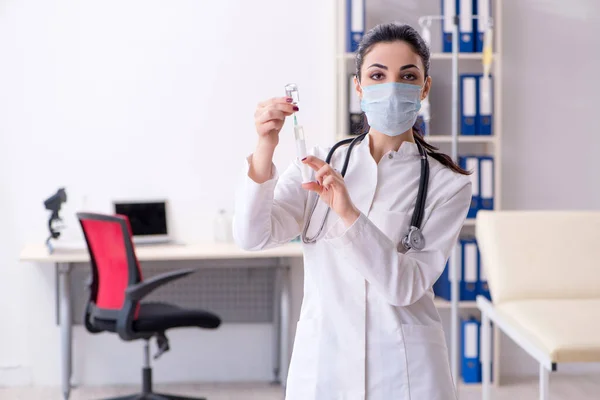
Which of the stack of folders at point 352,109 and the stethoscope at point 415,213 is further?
the stack of folders at point 352,109

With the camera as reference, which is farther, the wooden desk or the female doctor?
the wooden desk

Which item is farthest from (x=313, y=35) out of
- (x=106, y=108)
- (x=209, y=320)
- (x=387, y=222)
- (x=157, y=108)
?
(x=387, y=222)

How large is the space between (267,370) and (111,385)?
825mm

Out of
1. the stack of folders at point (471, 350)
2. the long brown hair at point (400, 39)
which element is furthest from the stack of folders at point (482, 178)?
the long brown hair at point (400, 39)

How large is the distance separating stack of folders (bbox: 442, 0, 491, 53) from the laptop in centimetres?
169

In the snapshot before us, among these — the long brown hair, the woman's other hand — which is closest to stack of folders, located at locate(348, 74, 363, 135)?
the long brown hair

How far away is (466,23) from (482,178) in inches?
30.6

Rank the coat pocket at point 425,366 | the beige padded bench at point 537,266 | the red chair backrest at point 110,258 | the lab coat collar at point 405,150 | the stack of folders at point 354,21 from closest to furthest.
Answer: the coat pocket at point 425,366 → the lab coat collar at point 405,150 → the beige padded bench at point 537,266 → the red chair backrest at point 110,258 → the stack of folders at point 354,21

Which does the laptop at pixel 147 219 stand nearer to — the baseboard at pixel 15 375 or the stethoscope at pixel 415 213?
the baseboard at pixel 15 375

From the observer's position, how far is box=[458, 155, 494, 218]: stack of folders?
12.6 feet

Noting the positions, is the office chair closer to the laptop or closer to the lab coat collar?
the laptop

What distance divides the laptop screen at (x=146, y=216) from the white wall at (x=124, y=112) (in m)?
0.10

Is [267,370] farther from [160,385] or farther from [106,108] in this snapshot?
[106,108]

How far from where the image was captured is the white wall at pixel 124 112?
3.98m
